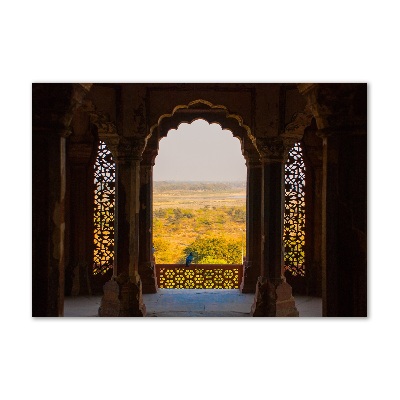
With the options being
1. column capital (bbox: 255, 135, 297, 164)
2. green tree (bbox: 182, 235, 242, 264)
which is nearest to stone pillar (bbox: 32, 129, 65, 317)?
column capital (bbox: 255, 135, 297, 164)

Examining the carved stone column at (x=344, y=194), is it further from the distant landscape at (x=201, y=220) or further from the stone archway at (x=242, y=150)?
the distant landscape at (x=201, y=220)

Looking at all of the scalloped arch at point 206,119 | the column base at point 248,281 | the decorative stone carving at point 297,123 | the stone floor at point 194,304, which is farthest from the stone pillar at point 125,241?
the column base at point 248,281

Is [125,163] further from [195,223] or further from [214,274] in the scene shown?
[195,223]

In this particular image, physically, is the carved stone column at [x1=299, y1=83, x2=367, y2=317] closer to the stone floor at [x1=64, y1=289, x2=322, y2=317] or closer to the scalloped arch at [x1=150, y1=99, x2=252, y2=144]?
the stone floor at [x1=64, y1=289, x2=322, y2=317]

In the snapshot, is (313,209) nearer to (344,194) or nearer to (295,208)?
(295,208)

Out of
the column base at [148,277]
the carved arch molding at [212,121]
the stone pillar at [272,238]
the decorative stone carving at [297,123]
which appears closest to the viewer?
the decorative stone carving at [297,123]

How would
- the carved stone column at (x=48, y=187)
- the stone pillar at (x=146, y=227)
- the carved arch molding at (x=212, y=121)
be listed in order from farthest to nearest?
the stone pillar at (x=146, y=227) < the carved arch molding at (x=212, y=121) < the carved stone column at (x=48, y=187)
